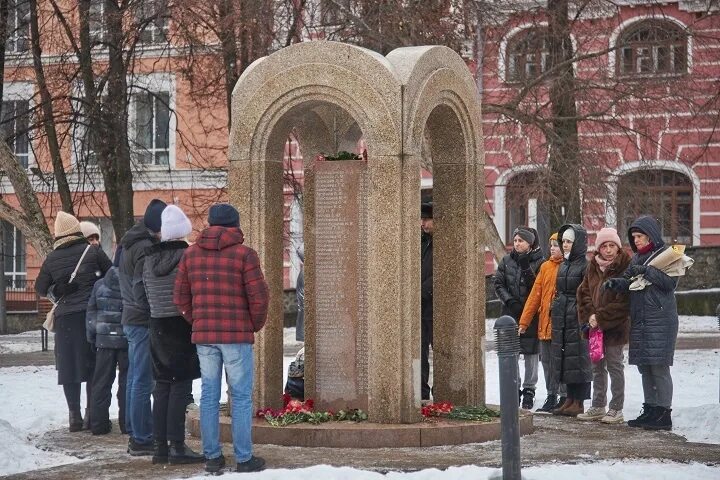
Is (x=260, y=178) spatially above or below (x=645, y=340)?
above

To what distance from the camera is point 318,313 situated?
12.1 metres

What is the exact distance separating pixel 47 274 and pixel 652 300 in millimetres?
5340

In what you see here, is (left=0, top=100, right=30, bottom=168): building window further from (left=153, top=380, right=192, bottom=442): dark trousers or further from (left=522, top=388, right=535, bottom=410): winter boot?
(left=153, top=380, right=192, bottom=442): dark trousers

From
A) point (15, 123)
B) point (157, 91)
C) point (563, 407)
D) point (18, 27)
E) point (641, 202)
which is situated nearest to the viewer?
point (563, 407)

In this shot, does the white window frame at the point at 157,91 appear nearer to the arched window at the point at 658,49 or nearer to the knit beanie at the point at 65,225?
the arched window at the point at 658,49

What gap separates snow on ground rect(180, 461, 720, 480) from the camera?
9.20m

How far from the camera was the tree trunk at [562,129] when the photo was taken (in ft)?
72.2

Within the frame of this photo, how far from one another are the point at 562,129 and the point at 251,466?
14.3 metres

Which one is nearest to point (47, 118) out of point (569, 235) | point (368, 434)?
point (569, 235)

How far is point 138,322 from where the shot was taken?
1144 centimetres

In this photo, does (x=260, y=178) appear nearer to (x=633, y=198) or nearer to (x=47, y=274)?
(x=47, y=274)

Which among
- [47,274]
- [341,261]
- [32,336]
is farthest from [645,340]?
[32,336]

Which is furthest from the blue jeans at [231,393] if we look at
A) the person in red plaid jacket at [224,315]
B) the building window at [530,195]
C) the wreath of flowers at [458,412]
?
the building window at [530,195]

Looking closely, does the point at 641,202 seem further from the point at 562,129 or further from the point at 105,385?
the point at 105,385
